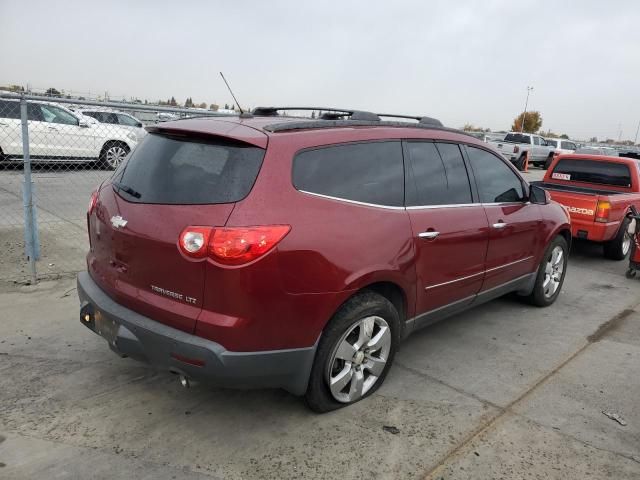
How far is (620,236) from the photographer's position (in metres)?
7.23

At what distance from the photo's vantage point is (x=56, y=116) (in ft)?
36.9

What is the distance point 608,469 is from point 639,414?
0.76m

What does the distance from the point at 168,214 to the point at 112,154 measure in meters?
10.4

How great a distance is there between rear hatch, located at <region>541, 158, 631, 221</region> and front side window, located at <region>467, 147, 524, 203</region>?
2924 mm

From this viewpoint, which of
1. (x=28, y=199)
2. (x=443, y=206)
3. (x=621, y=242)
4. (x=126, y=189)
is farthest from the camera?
(x=621, y=242)

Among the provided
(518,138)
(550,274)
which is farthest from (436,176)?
(518,138)

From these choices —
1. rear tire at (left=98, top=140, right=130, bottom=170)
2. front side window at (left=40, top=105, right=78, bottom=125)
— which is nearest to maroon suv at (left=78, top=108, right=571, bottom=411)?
rear tire at (left=98, top=140, right=130, bottom=170)

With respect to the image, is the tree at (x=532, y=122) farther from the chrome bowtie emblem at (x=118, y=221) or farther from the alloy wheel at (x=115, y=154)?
the chrome bowtie emblem at (x=118, y=221)

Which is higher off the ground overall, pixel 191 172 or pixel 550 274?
pixel 191 172

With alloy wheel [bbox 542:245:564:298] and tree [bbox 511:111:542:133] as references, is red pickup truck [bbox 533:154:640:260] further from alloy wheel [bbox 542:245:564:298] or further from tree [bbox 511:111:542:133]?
tree [bbox 511:111:542:133]

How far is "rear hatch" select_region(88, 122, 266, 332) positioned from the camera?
249 centimetres

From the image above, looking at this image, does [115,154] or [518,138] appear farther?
[518,138]

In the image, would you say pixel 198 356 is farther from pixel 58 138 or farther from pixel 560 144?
pixel 560 144

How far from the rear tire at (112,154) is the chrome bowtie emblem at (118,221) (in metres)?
8.79
